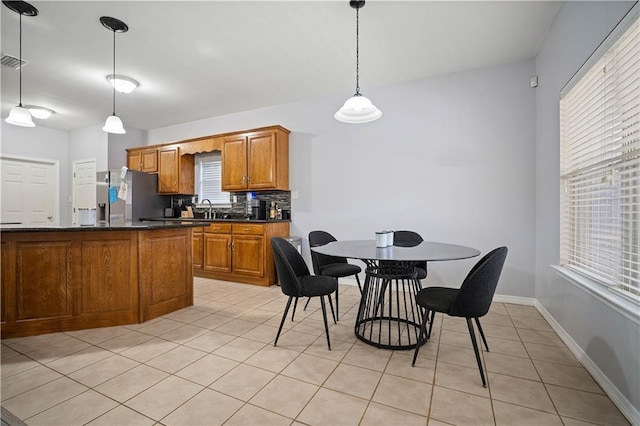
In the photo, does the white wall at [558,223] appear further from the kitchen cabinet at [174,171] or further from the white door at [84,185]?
the white door at [84,185]

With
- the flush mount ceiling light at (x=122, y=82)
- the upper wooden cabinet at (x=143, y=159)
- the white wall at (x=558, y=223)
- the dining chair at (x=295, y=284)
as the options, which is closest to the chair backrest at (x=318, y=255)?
the dining chair at (x=295, y=284)

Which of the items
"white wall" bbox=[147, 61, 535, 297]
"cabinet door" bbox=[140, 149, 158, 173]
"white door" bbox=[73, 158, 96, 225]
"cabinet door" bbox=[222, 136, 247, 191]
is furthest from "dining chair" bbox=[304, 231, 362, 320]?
"white door" bbox=[73, 158, 96, 225]

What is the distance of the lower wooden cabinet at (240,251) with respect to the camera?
14.0 feet

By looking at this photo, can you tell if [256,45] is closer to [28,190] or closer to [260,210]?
[260,210]

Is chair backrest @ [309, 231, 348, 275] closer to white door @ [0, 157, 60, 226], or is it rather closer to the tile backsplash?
the tile backsplash

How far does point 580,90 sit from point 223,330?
351 cm

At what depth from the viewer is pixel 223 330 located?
2680 mm

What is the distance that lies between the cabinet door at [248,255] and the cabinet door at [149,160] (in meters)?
2.56

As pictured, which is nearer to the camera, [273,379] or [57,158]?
[273,379]

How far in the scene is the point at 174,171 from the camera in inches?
216

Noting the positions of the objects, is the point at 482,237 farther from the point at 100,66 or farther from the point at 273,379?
the point at 100,66

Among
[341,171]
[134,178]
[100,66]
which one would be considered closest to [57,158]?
[134,178]

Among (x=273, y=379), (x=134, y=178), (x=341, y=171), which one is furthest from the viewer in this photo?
(x=134, y=178)

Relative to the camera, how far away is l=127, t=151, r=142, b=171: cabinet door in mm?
5844
